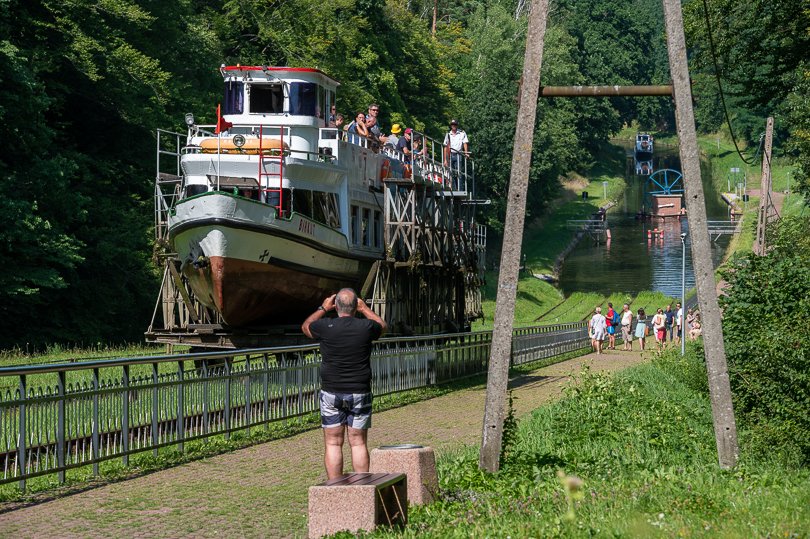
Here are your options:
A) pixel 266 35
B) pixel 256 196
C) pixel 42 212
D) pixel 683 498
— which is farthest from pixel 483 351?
pixel 266 35

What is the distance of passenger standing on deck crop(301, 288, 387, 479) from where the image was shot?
11.8 meters

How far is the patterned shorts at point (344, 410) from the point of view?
1186cm

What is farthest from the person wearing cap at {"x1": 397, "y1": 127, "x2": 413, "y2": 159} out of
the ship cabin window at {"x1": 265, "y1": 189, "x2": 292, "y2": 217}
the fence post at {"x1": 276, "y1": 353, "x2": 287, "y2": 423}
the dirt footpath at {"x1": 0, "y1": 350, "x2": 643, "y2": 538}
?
the dirt footpath at {"x1": 0, "y1": 350, "x2": 643, "y2": 538}

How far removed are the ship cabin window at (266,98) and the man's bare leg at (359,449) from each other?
71.4 ft

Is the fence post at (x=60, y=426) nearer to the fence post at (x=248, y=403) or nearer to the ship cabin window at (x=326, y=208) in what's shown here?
the fence post at (x=248, y=403)

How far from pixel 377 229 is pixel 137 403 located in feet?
65.4

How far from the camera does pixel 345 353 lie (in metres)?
11.8

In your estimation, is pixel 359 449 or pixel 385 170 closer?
pixel 359 449

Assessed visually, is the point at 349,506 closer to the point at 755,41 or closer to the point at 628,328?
the point at 755,41

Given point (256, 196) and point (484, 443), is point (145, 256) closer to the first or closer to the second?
point (256, 196)

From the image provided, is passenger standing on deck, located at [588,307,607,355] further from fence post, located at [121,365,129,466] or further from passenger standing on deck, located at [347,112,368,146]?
fence post, located at [121,365,129,466]

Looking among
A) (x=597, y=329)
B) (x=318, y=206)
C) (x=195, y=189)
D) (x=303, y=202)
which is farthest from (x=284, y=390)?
(x=597, y=329)

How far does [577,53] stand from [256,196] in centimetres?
11330

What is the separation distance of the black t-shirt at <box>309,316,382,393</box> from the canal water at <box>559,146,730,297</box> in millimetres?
71525
